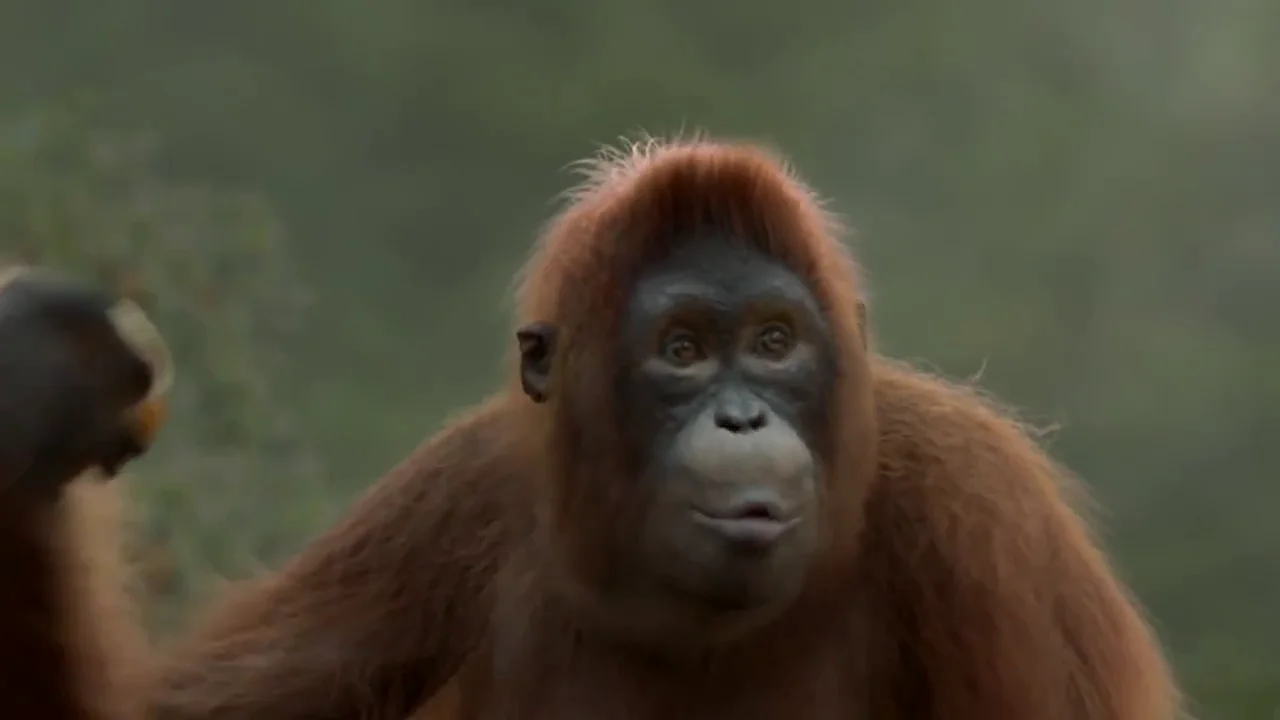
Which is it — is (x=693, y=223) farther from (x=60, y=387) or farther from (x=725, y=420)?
(x=60, y=387)

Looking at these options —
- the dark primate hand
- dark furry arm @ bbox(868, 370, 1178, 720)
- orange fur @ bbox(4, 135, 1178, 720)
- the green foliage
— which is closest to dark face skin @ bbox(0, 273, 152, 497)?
the dark primate hand

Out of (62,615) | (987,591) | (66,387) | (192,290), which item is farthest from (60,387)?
(192,290)

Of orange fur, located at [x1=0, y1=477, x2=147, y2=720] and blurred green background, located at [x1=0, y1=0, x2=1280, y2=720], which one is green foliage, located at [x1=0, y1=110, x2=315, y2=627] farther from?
orange fur, located at [x1=0, y1=477, x2=147, y2=720]

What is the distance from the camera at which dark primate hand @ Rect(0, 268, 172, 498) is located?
6.76 feet

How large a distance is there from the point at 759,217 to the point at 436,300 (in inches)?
80.4

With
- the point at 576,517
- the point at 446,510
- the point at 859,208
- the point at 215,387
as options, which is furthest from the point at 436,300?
the point at 576,517

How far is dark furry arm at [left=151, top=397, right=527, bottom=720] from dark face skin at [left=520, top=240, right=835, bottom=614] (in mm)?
456

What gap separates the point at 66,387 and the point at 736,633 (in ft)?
2.89

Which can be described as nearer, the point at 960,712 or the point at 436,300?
the point at 960,712

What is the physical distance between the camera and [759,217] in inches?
87.3

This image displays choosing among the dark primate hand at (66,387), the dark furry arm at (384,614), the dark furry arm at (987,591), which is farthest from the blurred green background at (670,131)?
the dark primate hand at (66,387)

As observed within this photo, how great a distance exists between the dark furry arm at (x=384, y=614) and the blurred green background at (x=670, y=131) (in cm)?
111

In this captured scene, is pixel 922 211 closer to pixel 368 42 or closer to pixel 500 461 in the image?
pixel 368 42

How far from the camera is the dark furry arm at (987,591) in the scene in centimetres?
227
